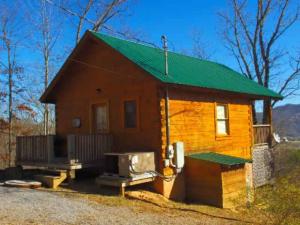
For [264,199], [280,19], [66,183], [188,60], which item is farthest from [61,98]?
[280,19]

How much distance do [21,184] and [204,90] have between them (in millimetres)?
7542

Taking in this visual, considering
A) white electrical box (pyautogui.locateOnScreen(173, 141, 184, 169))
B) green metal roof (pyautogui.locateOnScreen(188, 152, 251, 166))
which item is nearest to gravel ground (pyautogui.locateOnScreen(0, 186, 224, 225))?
green metal roof (pyautogui.locateOnScreen(188, 152, 251, 166))

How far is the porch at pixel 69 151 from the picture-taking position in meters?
12.8

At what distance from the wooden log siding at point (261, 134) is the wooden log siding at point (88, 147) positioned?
839cm

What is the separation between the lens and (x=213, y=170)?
1291 centimetres

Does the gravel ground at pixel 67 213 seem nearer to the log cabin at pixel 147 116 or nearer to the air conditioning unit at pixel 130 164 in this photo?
the air conditioning unit at pixel 130 164

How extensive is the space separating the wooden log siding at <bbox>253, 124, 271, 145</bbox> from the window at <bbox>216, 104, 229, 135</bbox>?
10.1ft

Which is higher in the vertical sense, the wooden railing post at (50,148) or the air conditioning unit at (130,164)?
the wooden railing post at (50,148)

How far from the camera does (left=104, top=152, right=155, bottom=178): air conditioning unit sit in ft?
38.5

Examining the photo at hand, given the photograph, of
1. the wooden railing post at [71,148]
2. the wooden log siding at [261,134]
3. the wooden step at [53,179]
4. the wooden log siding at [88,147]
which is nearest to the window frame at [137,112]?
the wooden log siding at [88,147]

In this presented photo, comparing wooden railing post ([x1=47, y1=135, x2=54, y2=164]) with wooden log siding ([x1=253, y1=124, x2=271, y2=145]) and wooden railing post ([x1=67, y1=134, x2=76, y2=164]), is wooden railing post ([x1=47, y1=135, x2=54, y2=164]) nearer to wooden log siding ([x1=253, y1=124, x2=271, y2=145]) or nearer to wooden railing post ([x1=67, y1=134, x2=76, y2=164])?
wooden railing post ([x1=67, y1=134, x2=76, y2=164])

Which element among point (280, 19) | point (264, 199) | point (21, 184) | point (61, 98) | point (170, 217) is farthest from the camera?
point (280, 19)

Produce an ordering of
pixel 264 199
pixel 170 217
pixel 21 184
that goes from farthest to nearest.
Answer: pixel 21 184
pixel 170 217
pixel 264 199

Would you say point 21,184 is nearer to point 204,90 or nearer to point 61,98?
point 61,98
